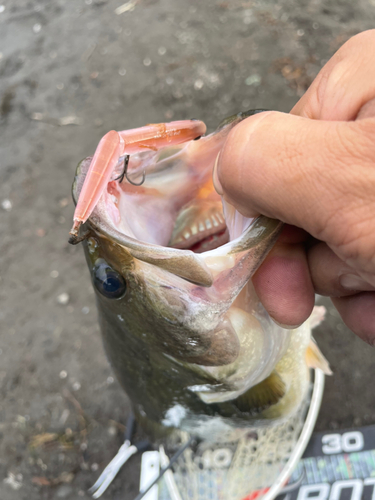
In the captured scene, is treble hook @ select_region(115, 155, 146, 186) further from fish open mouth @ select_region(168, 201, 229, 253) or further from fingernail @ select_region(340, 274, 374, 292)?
fingernail @ select_region(340, 274, 374, 292)

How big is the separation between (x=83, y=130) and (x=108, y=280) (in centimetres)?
307

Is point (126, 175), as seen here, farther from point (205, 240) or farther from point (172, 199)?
point (205, 240)

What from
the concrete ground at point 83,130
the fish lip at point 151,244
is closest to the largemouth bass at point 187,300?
the fish lip at point 151,244

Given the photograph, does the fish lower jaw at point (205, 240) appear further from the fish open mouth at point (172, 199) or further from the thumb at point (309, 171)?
the thumb at point (309, 171)

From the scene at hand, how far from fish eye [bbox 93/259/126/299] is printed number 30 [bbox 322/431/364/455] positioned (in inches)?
82.8

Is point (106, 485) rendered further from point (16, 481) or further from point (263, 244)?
point (263, 244)

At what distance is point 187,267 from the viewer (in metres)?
1.03

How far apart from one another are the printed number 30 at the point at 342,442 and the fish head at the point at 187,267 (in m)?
1.37

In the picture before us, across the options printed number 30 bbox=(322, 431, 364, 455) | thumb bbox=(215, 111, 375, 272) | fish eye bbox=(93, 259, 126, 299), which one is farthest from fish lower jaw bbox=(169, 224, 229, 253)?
printed number 30 bbox=(322, 431, 364, 455)

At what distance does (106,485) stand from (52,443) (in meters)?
0.53

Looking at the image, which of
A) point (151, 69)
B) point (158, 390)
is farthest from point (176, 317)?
point (151, 69)

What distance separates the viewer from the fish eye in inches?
47.1

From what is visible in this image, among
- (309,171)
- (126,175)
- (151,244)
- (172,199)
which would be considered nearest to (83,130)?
(172,199)

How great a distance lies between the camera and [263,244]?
106cm
